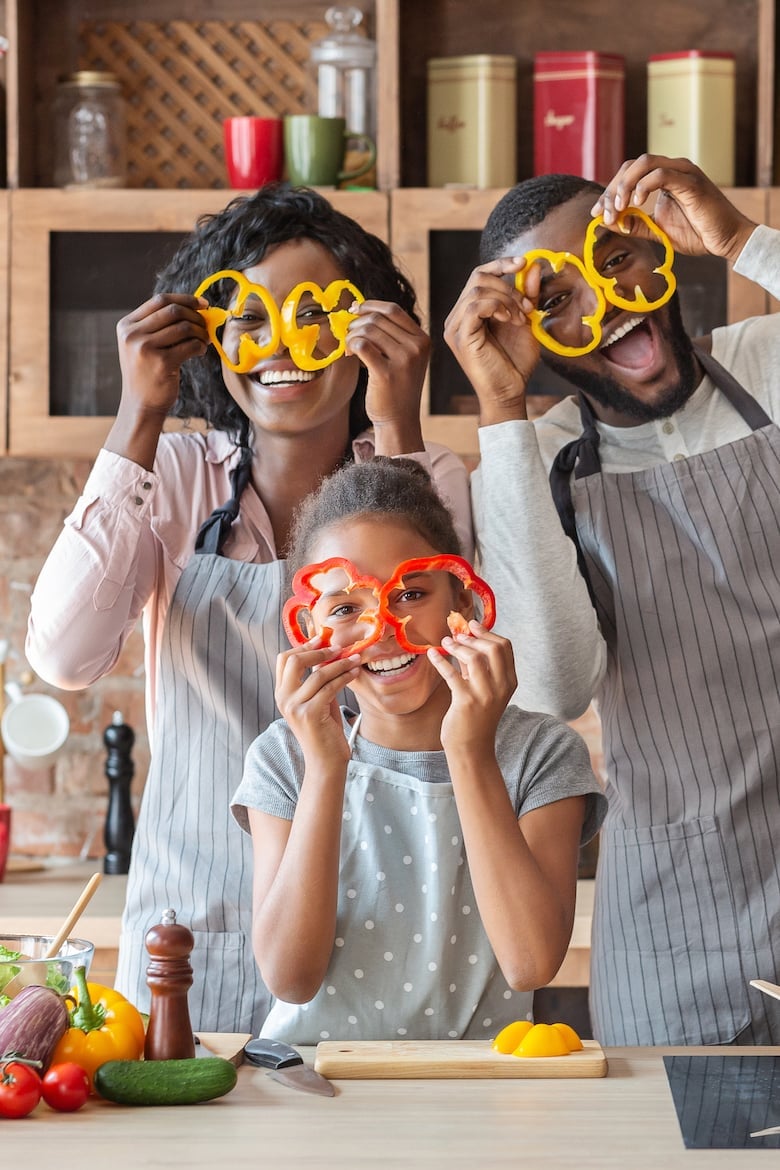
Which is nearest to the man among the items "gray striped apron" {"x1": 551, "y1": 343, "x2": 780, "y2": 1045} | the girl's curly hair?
"gray striped apron" {"x1": 551, "y1": 343, "x2": 780, "y2": 1045}

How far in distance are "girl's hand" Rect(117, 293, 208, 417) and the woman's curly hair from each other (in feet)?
0.28

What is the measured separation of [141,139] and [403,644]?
1850 millimetres

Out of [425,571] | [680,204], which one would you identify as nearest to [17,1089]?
[425,571]

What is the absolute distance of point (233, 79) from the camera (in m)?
2.83

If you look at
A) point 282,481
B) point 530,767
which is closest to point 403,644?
point 530,767

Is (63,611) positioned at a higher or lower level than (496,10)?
lower

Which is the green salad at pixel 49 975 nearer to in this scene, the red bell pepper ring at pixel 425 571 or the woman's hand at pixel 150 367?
the red bell pepper ring at pixel 425 571

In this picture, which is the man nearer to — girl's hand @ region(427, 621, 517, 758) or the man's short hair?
the man's short hair

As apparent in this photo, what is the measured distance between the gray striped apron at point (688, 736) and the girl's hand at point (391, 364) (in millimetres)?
235

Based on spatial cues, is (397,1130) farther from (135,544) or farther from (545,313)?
(545,313)

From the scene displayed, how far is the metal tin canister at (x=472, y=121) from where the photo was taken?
8.55 ft

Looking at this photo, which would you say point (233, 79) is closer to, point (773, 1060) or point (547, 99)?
point (547, 99)

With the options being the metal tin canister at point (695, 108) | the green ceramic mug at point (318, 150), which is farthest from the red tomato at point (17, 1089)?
the metal tin canister at point (695, 108)

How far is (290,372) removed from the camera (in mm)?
1596
